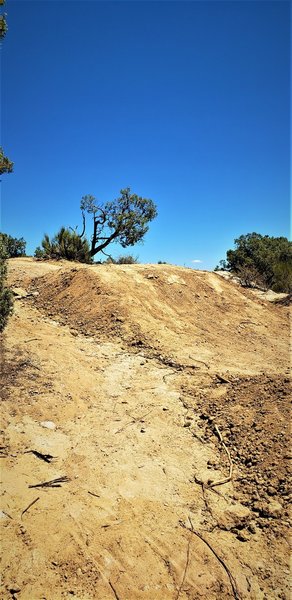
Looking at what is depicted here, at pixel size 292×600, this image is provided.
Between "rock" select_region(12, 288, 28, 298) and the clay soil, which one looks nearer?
the clay soil

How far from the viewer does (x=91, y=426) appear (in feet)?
14.7

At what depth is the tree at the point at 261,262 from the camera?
1597 centimetres

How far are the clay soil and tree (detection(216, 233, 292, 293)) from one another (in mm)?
8534

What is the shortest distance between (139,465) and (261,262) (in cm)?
1635

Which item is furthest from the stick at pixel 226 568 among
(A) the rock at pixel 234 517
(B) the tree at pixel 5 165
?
(B) the tree at pixel 5 165

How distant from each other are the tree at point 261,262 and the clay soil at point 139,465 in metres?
8.53

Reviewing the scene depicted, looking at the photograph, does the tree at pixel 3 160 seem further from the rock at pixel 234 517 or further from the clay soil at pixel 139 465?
the rock at pixel 234 517

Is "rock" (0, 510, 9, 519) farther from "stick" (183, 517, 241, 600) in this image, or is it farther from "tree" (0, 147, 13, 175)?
"tree" (0, 147, 13, 175)

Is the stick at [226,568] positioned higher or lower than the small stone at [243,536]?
lower

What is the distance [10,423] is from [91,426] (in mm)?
1048

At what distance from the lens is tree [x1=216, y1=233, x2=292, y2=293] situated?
16.0 m

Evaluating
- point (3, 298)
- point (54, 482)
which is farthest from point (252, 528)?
point (3, 298)

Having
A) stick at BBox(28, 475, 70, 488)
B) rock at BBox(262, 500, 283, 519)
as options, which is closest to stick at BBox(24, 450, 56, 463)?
stick at BBox(28, 475, 70, 488)

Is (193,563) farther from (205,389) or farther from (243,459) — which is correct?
(205,389)
